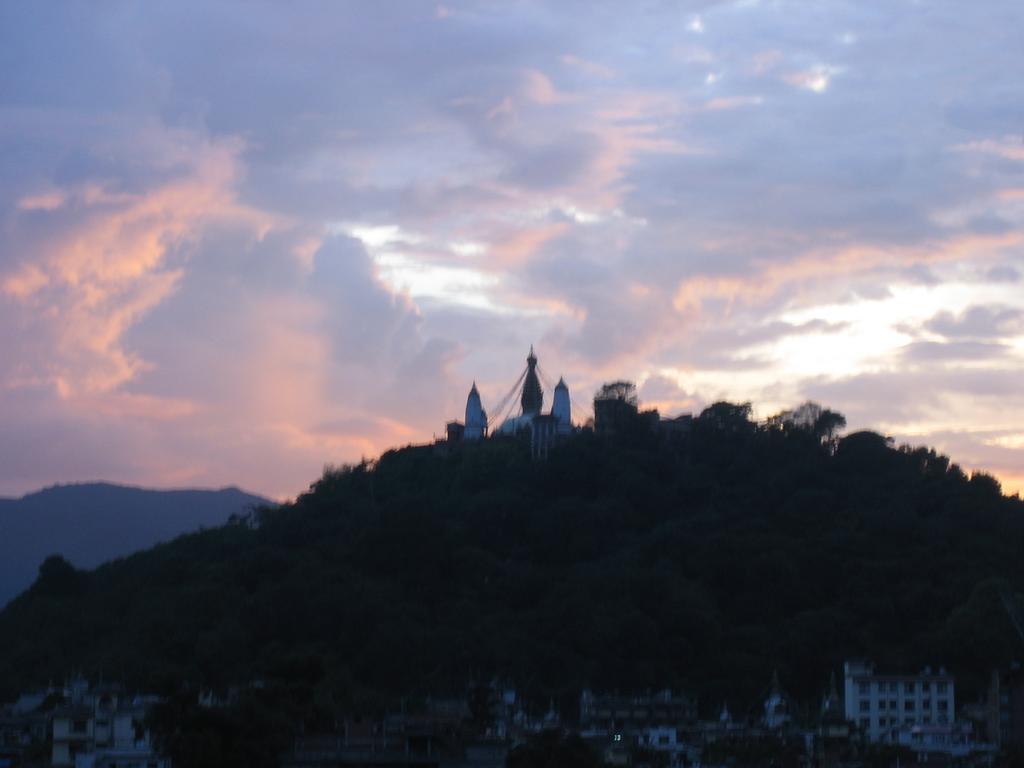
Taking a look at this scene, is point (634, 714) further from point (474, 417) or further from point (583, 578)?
point (474, 417)

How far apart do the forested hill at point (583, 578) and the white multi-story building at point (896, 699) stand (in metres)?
3.39

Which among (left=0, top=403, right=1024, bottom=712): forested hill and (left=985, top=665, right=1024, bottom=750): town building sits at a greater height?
(left=0, top=403, right=1024, bottom=712): forested hill

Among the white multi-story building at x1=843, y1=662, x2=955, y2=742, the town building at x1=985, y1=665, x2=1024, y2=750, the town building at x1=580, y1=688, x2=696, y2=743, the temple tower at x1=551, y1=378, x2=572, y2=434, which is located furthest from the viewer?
the temple tower at x1=551, y1=378, x2=572, y2=434

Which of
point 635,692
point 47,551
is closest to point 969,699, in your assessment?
point 635,692

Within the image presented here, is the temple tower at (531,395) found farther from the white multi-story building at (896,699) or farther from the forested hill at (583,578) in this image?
the white multi-story building at (896,699)

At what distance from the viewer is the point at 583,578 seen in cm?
9169

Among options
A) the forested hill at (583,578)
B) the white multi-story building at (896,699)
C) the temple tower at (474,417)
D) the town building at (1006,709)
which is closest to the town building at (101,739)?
the forested hill at (583,578)

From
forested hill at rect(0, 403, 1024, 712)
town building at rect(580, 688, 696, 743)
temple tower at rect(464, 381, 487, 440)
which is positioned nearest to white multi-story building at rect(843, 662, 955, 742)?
forested hill at rect(0, 403, 1024, 712)

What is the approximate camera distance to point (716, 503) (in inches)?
4126

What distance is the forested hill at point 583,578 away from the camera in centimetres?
7794

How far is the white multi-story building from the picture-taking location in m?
66.2

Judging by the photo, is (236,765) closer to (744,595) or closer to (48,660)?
(48,660)

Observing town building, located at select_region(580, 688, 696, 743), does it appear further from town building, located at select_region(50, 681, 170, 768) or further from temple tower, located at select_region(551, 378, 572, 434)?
temple tower, located at select_region(551, 378, 572, 434)

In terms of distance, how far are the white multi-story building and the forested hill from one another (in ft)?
11.1
